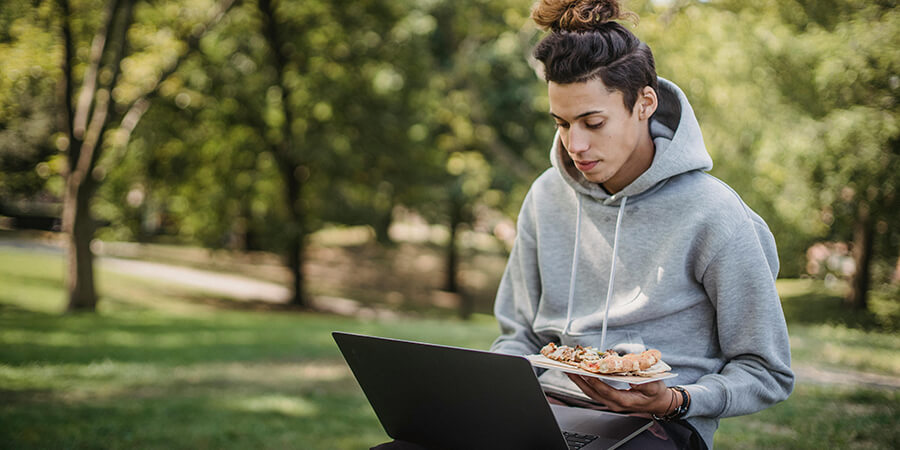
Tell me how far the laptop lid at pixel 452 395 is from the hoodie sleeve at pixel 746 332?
51 centimetres

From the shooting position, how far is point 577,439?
1886 mm

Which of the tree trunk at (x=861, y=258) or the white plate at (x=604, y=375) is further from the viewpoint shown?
the tree trunk at (x=861, y=258)

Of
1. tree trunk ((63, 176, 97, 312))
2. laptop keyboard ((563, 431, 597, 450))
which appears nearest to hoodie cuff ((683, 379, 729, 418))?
laptop keyboard ((563, 431, 597, 450))

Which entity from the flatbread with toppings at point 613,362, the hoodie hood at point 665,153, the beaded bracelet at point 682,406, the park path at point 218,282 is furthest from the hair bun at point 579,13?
the park path at point 218,282

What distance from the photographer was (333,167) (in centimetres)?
1534

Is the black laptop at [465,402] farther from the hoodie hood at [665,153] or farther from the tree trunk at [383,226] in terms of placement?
the tree trunk at [383,226]

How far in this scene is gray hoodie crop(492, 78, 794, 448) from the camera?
1.95 meters

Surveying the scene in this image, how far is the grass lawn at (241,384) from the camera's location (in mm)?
4656

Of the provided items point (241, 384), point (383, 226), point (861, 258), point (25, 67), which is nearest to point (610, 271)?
point (241, 384)

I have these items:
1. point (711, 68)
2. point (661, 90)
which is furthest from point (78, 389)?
point (711, 68)

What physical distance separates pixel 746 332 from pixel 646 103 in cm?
67

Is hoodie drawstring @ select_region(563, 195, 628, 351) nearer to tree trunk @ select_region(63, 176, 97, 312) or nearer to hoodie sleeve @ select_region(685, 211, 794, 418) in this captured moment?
hoodie sleeve @ select_region(685, 211, 794, 418)

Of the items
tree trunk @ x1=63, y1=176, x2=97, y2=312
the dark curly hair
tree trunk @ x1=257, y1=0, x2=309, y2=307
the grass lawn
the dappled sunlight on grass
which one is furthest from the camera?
tree trunk @ x1=257, y1=0, x2=309, y2=307

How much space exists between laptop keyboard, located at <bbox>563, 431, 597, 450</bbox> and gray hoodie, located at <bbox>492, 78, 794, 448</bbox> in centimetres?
25
